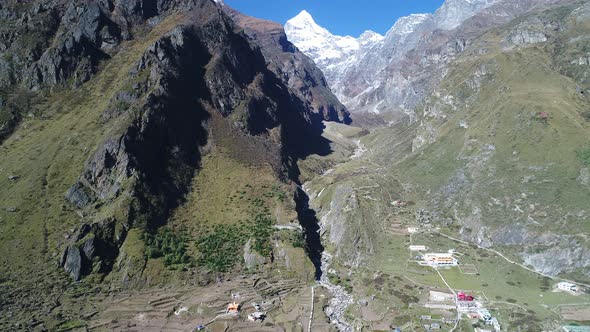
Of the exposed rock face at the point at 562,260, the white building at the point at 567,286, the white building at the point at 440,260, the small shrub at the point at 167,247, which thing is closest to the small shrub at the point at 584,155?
the exposed rock face at the point at 562,260

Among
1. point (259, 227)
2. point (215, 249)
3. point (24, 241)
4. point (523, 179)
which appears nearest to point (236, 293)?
point (215, 249)

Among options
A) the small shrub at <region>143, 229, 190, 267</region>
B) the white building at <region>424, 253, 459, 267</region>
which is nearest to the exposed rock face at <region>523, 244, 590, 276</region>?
the white building at <region>424, 253, 459, 267</region>

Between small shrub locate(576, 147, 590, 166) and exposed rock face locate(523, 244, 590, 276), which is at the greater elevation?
small shrub locate(576, 147, 590, 166)

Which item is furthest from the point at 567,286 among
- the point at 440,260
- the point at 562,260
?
the point at 440,260

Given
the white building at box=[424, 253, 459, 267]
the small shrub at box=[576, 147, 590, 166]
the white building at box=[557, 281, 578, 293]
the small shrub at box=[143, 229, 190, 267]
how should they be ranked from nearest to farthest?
the white building at box=[557, 281, 578, 293] < the small shrub at box=[143, 229, 190, 267] < the white building at box=[424, 253, 459, 267] < the small shrub at box=[576, 147, 590, 166]

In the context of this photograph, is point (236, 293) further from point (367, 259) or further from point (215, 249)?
point (367, 259)

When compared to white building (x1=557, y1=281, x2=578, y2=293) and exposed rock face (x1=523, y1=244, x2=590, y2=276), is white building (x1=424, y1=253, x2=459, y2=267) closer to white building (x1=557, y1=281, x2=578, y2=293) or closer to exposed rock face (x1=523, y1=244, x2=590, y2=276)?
exposed rock face (x1=523, y1=244, x2=590, y2=276)
